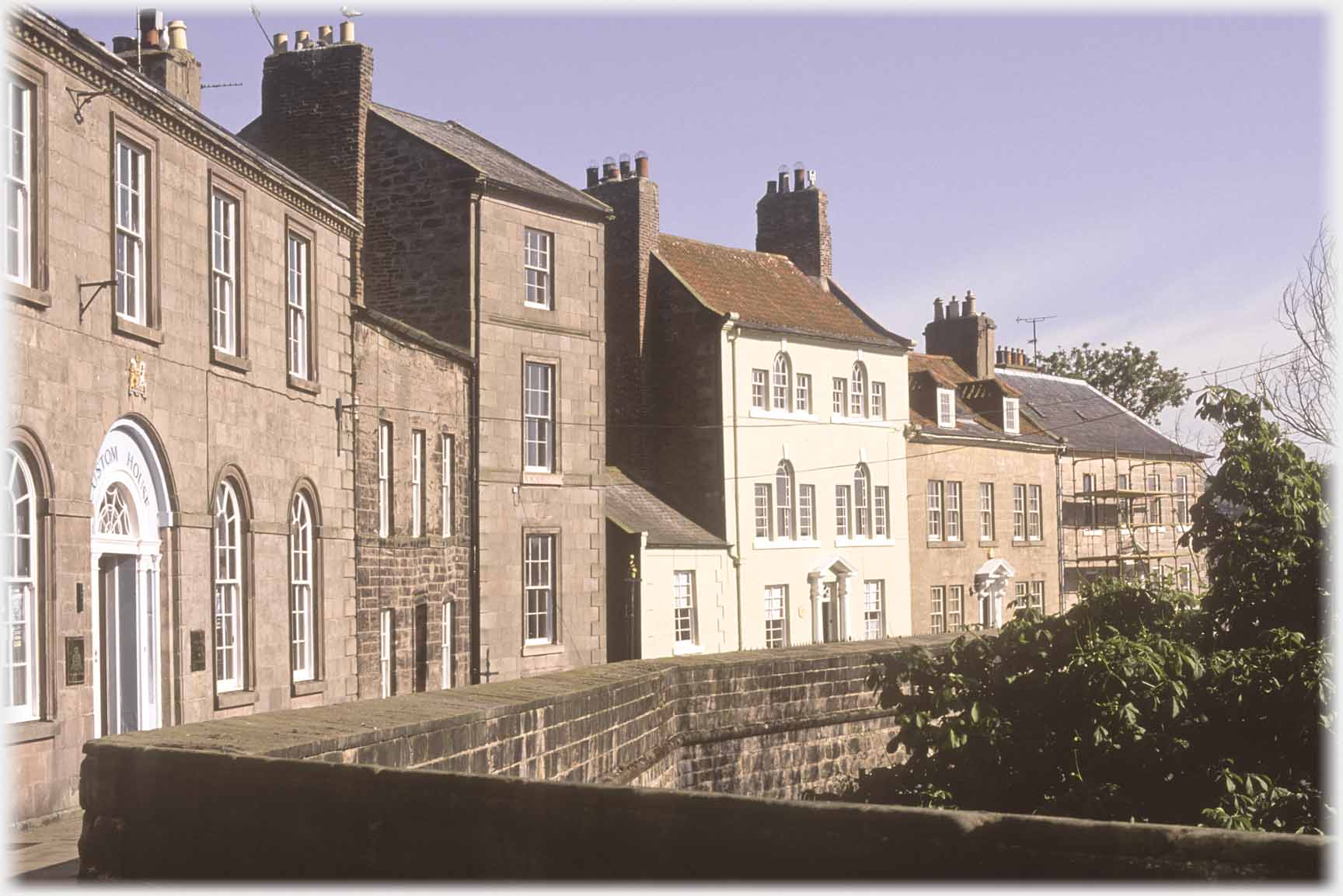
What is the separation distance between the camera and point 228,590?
17.6 m

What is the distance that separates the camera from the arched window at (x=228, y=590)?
17234mm

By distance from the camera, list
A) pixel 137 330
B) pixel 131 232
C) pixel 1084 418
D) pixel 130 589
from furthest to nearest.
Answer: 1. pixel 1084 418
2. pixel 130 589
3. pixel 131 232
4. pixel 137 330

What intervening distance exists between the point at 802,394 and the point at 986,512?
9236 millimetres

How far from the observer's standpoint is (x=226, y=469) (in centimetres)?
1733

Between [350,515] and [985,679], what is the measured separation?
32.6ft

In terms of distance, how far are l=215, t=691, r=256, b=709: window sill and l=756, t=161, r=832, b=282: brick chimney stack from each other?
26633 mm

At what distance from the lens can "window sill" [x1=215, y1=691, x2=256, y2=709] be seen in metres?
16.9

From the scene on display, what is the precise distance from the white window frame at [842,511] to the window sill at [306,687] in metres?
20.9

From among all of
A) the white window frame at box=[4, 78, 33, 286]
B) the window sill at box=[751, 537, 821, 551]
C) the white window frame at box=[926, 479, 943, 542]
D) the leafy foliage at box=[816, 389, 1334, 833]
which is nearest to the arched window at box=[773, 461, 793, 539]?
the window sill at box=[751, 537, 821, 551]

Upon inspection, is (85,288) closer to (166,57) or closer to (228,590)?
(228,590)

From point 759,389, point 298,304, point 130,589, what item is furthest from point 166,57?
point 759,389

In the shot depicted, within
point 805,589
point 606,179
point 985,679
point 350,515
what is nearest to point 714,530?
point 805,589

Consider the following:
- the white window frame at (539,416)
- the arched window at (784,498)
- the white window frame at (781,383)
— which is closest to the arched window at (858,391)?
the white window frame at (781,383)

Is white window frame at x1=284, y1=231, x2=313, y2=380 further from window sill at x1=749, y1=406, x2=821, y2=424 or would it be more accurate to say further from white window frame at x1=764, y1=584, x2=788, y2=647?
white window frame at x1=764, y1=584, x2=788, y2=647
